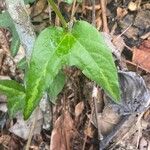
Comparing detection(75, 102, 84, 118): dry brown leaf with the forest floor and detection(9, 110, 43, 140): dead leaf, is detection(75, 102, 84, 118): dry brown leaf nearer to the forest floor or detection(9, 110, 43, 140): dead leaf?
the forest floor

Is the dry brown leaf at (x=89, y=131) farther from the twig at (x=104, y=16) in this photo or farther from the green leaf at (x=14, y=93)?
the twig at (x=104, y=16)

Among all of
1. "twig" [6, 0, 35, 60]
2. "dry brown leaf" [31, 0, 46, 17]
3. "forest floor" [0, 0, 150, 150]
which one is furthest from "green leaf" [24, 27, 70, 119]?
"dry brown leaf" [31, 0, 46, 17]

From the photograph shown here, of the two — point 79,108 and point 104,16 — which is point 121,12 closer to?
point 104,16

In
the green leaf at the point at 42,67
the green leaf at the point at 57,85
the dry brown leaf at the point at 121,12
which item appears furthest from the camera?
the dry brown leaf at the point at 121,12

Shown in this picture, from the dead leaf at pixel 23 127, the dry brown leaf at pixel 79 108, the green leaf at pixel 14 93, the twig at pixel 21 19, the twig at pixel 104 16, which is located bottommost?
the dead leaf at pixel 23 127

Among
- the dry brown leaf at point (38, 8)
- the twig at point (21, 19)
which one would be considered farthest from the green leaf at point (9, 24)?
the dry brown leaf at point (38, 8)

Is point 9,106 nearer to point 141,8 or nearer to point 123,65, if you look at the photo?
point 123,65

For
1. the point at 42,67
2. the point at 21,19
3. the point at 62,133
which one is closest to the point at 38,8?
the point at 21,19
